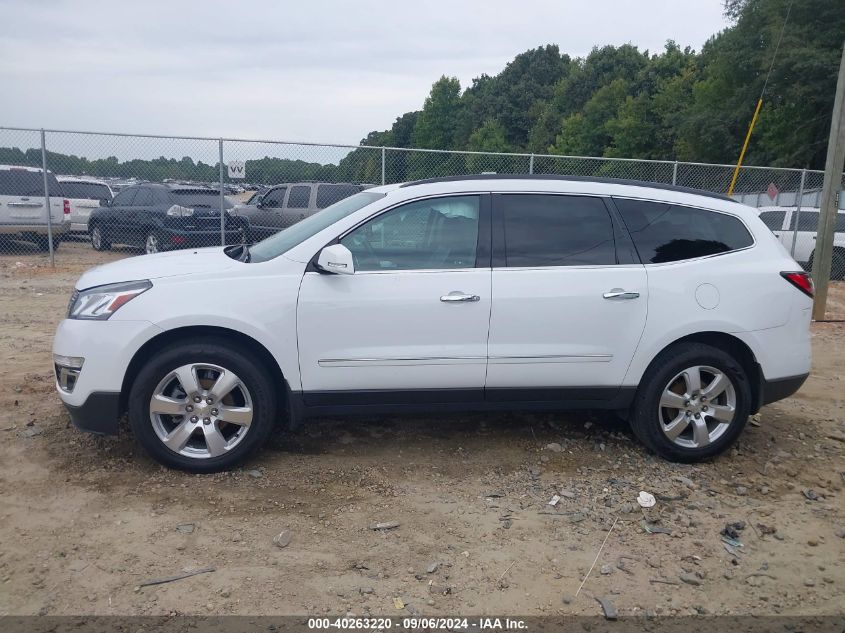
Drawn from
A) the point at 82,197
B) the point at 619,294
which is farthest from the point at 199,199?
the point at 619,294

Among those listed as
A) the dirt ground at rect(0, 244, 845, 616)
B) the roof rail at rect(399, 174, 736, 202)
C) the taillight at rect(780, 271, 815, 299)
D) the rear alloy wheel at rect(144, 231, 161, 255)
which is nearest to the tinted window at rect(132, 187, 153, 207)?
the rear alloy wheel at rect(144, 231, 161, 255)

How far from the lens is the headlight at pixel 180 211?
499 inches

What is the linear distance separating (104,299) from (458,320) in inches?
82.0

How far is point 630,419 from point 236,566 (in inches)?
106

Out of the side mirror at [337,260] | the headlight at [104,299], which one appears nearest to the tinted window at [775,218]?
the side mirror at [337,260]

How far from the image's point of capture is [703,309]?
15.1 feet

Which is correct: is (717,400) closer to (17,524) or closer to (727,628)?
(727,628)

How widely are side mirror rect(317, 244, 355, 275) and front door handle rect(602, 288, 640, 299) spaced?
1.60 metres

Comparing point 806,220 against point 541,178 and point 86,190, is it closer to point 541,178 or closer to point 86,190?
point 541,178

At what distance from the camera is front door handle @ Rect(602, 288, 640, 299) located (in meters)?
4.51

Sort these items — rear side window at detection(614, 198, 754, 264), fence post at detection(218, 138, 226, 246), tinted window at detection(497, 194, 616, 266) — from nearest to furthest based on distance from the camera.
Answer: tinted window at detection(497, 194, 616, 266)
rear side window at detection(614, 198, 754, 264)
fence post at detection(218, 138, 226, 246)

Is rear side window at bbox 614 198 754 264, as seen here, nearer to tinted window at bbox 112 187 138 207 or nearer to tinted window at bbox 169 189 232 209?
tinted window at bbox 169 189 232 209

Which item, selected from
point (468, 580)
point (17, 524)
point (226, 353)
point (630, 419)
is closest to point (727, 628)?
point (468, 580)

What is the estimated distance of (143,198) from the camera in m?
13.7
